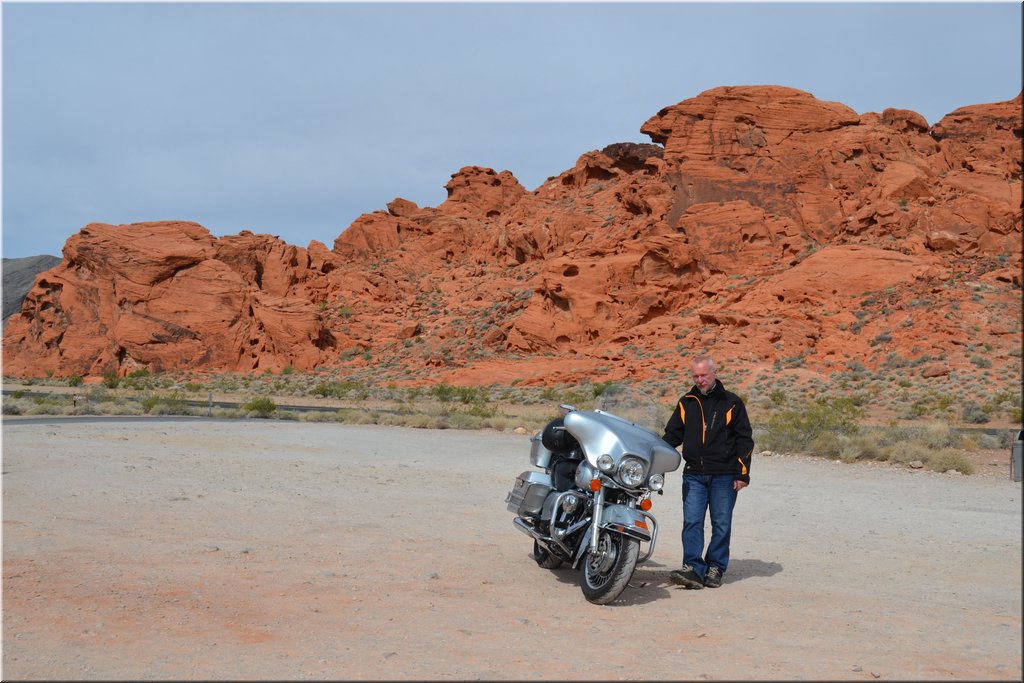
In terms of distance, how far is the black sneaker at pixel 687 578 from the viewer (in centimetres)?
669

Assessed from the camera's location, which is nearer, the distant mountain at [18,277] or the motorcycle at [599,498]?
the motorcycle at [599,498]

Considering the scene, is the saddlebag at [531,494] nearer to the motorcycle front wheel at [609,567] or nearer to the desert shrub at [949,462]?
the motorcycle front wheel at [609,567]

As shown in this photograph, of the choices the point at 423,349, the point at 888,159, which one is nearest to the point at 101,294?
the point at 423,349

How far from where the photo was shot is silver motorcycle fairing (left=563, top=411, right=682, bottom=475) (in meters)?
6.30

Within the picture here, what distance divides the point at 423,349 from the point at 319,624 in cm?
5756

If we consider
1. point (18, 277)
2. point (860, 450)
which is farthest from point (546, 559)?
point (18, 277)

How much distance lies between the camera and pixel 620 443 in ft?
20.6

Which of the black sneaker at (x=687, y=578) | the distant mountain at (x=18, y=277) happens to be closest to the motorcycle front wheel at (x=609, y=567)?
the black sneaker at (x=687, y=578)

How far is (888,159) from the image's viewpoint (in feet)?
191

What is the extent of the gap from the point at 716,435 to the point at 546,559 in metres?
1.79

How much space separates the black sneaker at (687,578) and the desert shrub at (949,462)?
34.7 feet

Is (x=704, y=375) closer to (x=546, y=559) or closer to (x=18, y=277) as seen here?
(x=546, y=559)

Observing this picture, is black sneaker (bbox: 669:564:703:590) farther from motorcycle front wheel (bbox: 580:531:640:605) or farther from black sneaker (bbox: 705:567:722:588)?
motorcycle front wheel (bbox: 580:531:640:605)

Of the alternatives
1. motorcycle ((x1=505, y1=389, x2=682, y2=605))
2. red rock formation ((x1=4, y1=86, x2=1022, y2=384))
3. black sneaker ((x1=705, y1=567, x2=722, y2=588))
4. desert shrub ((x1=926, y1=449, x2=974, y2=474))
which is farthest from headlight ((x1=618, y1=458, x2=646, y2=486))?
red rock formation ((x1=4, y1=86, x2=1022, y2=384))
